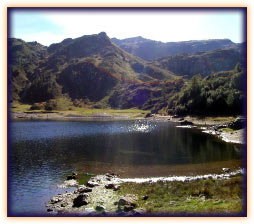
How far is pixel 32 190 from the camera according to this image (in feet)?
126

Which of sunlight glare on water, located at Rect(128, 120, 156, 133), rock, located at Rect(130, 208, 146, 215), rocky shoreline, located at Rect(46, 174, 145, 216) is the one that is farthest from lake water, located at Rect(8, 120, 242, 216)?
sunlight glare on water, located at Rect(128, 120, 156, 133)

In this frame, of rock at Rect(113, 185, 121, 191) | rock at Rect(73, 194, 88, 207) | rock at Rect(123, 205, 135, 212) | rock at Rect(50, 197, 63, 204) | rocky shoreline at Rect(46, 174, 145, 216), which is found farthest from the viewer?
rock at Rect(113, 185, 121, 191)

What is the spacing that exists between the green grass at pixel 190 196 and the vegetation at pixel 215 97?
105693 mm

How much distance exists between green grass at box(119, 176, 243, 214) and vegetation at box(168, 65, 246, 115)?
10569 centimetres

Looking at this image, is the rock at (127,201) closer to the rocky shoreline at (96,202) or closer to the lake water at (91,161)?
the rocky shoreline at (96,202)

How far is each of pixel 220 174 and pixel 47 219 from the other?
34.0m

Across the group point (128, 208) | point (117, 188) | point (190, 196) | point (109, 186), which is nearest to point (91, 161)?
point (109, 186)

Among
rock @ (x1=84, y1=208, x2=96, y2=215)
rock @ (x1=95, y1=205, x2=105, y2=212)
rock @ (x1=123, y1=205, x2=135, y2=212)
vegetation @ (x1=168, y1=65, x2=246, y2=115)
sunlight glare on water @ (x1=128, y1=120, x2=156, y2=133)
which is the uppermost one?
vegetation @ (x1=168, y1=65, x2=246, y2=115)

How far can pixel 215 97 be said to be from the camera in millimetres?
153125

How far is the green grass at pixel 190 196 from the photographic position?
86.5ft

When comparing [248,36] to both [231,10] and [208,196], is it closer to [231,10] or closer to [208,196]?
[231,10]

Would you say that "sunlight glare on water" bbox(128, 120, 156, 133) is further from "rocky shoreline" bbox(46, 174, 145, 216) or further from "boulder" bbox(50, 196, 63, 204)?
"boulder" bbox(50, 196, 63, 204)

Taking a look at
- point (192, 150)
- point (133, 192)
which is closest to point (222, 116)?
point (192, 150)

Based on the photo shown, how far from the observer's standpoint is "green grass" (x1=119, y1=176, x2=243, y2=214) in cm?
2638
